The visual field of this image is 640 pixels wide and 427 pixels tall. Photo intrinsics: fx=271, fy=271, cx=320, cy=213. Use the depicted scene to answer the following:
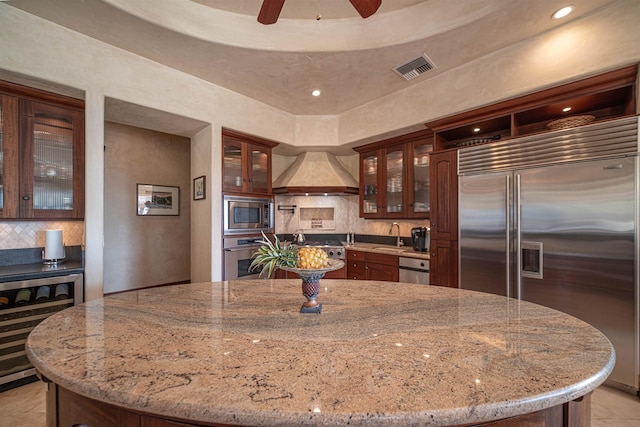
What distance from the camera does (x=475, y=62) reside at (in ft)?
9.03

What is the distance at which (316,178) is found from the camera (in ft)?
→ 14.5

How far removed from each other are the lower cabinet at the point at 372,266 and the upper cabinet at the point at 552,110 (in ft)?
5.21

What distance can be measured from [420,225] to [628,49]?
2.50m

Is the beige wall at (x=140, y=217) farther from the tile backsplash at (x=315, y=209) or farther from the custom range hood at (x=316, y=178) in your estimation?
the custom range hood at (x=316, y=178)

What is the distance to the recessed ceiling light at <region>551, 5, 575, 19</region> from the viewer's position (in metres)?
2.07

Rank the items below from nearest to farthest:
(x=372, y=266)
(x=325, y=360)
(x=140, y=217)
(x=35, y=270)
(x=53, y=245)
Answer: (x=325, y=360), (x=35, y=270), (x=53, y=245), (x=372, y=266), (x=140, y=217)

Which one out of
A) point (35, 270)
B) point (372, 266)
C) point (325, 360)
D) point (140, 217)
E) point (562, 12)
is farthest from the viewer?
point (140, 217)

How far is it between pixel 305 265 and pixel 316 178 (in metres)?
3.25

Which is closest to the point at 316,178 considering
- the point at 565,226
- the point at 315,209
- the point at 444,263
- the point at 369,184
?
the point at 315,209

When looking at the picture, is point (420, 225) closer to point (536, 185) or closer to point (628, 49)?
point (536, 185)

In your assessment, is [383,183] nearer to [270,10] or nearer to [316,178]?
[316,178]

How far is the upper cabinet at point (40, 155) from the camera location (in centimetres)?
221

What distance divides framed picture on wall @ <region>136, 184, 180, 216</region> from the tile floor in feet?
10.1

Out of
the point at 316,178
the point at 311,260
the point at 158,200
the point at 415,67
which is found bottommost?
the point at 311,260
